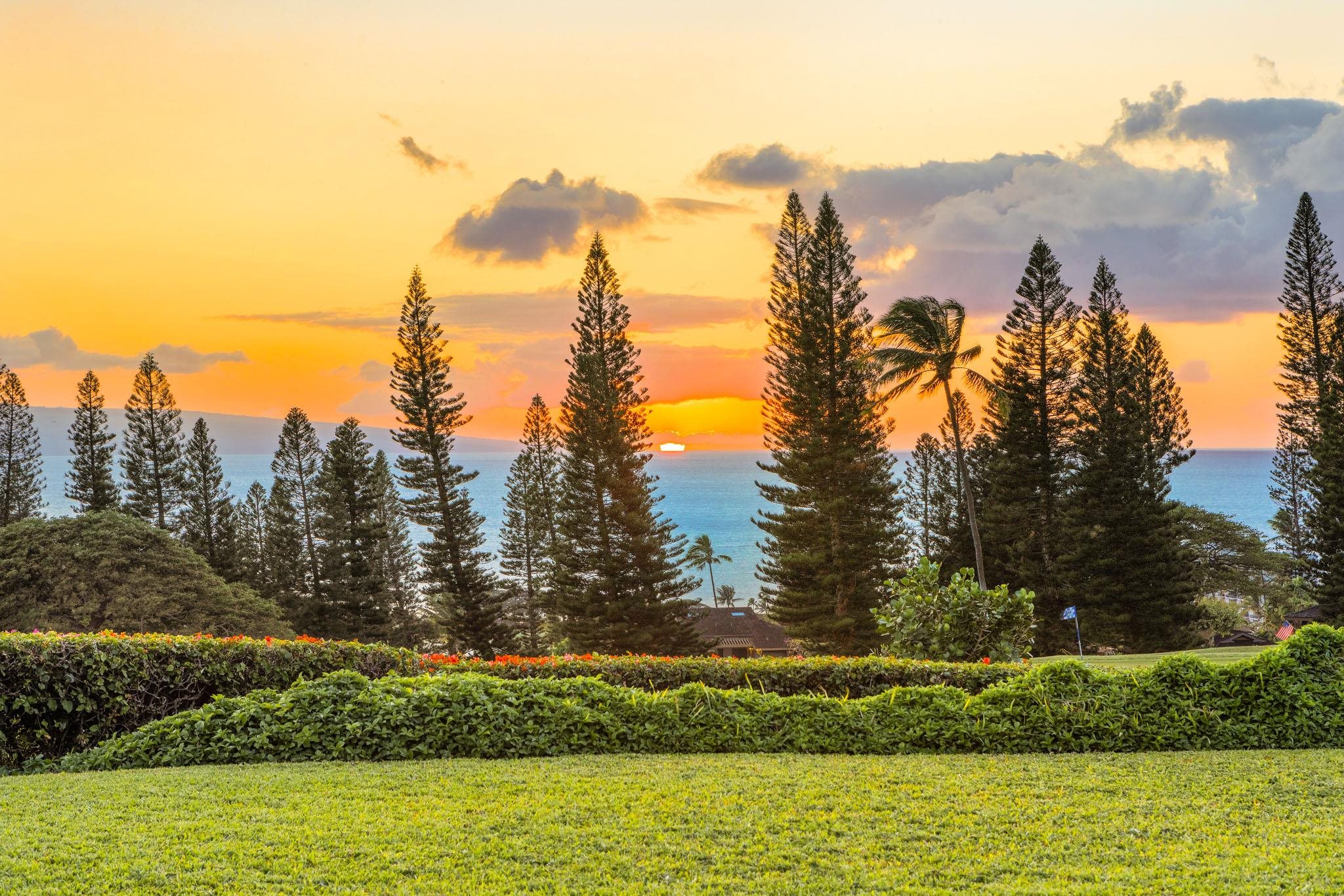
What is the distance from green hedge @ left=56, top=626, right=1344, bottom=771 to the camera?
18.1 feet

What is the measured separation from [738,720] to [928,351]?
14.2m

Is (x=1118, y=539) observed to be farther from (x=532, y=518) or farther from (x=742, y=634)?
(x=532, y=518)

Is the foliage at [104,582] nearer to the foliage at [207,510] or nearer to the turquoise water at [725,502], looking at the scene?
the foliage at [207,510]

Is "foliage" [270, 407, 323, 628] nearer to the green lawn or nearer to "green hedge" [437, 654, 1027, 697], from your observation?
the green lawn

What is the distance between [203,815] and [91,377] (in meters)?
27.7

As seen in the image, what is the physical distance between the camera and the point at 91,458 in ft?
90.2

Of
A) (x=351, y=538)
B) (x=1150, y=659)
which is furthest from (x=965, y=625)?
(x=351, y=538)

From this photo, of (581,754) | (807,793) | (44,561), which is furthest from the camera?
(44,561)

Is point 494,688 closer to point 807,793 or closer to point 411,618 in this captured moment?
point 807,793

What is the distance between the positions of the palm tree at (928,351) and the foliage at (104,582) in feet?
49.0

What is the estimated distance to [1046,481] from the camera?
26672 millimetres

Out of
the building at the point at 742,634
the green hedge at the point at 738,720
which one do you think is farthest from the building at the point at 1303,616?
the green hedge at the point at 738,720

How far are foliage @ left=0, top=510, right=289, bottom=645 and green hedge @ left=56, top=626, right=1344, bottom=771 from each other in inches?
Answer: 580

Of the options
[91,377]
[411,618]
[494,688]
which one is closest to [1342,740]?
[494,688]
